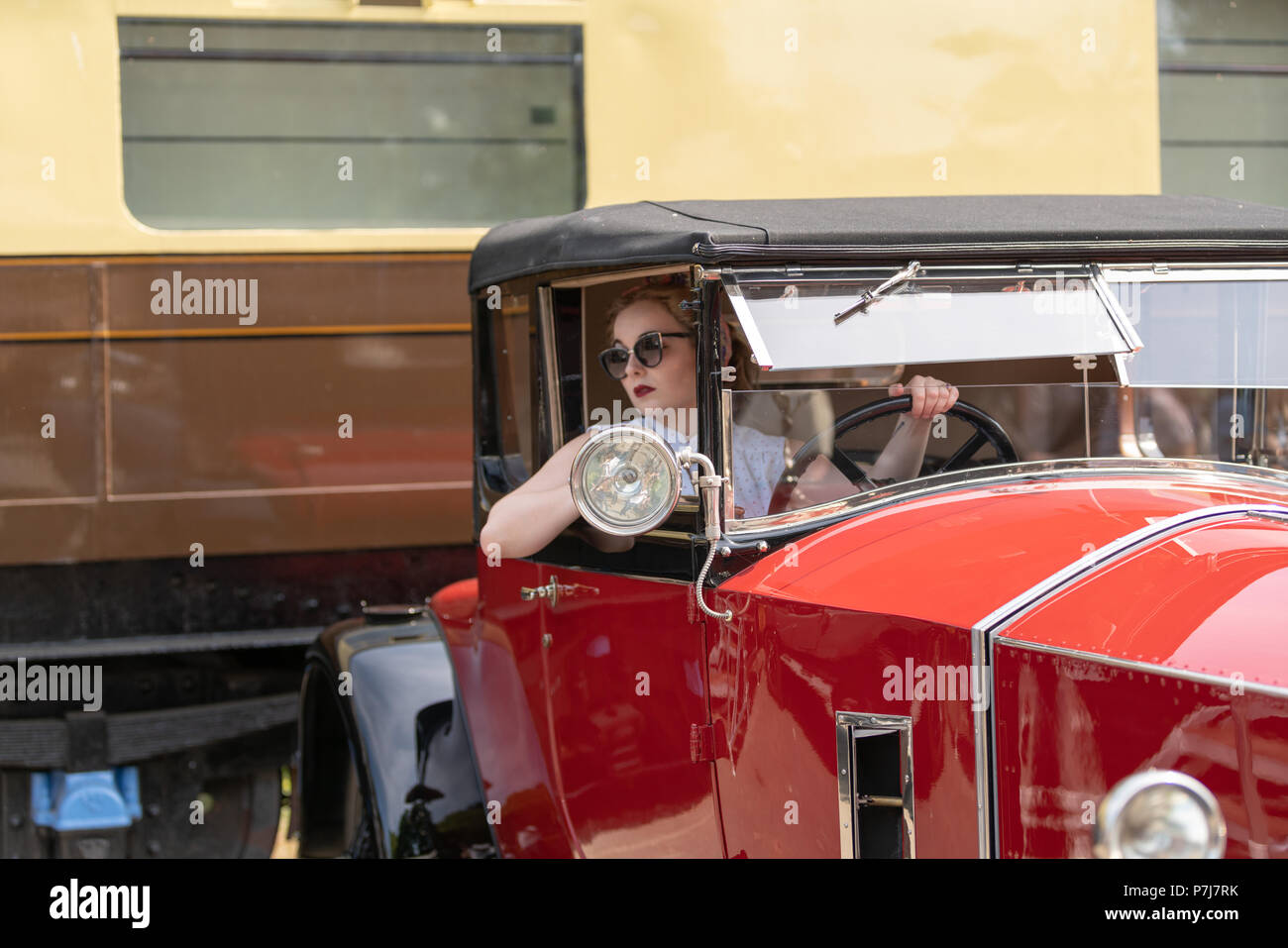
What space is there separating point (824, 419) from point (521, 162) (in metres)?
2.61

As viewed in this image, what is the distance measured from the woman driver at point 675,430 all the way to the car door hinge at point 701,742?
0.35 m

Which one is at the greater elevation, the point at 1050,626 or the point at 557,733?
the point at 1050,626

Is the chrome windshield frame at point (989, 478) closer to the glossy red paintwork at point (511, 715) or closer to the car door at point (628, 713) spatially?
the car door at point (628, 713)

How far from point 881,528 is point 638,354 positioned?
55 centimetres

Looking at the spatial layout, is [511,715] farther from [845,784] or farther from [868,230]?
[868,230]

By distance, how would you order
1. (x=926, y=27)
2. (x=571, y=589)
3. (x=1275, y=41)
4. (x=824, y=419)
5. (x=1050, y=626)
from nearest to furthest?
1. (x=1050, y=626)
2. (x=824, y=419)
3. (x=571, y=589)
4. (x=926, y=27)
5. (x=1275, y=41)

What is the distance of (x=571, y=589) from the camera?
2191 millimetres

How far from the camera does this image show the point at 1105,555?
1.58m

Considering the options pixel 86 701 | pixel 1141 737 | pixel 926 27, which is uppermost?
pixel 926 27

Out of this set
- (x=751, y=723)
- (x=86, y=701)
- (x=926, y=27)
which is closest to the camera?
(x=751, y=723)

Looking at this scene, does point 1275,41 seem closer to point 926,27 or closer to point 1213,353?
point 926,27

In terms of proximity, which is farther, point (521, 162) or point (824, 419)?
point (521, 162)

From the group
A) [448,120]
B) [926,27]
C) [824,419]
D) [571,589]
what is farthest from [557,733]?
[926,27]

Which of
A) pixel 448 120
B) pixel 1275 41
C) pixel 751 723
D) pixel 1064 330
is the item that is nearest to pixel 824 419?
pixel 1064 330
